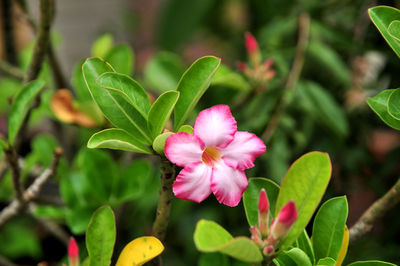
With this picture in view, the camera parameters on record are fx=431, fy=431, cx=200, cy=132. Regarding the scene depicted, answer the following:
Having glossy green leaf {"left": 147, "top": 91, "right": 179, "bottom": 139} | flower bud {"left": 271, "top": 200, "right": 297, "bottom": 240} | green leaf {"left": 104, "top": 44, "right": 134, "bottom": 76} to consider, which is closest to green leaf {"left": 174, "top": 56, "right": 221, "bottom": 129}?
glossy green leaf {"left": 147, "top": 91, "right": 179, "bottom": 139}

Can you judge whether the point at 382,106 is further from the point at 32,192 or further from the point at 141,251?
the point at 32,192

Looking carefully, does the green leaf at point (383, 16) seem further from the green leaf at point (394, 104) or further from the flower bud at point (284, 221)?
the flower bud at point (284, 221)

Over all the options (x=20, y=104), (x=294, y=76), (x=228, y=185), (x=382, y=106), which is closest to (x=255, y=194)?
(x=228, y=185)

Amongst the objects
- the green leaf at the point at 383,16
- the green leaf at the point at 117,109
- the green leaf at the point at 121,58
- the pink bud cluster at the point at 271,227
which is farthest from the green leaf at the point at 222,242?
the green leaf at the point at 121,58

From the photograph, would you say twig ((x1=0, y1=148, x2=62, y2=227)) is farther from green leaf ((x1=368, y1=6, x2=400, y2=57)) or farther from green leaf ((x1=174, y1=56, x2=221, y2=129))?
green leaf ((x1=368, y1=6, x2=400, y2=57))

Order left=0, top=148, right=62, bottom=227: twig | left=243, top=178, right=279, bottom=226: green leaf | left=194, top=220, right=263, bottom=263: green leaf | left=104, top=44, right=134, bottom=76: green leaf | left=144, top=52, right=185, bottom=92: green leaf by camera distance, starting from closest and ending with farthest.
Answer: left=194, top=220, right=263, bottom=263: green leaf, left=243, top=178, right=279, bottom=226: green leaf, left=0, top=148, right=62, bottom=227: twig, left=104, top=44, right=134, bottom=76: green leaf, left=144, top=52, right=185, bottom=92: green leaf

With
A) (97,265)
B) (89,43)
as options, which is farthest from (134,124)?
(89,43)
